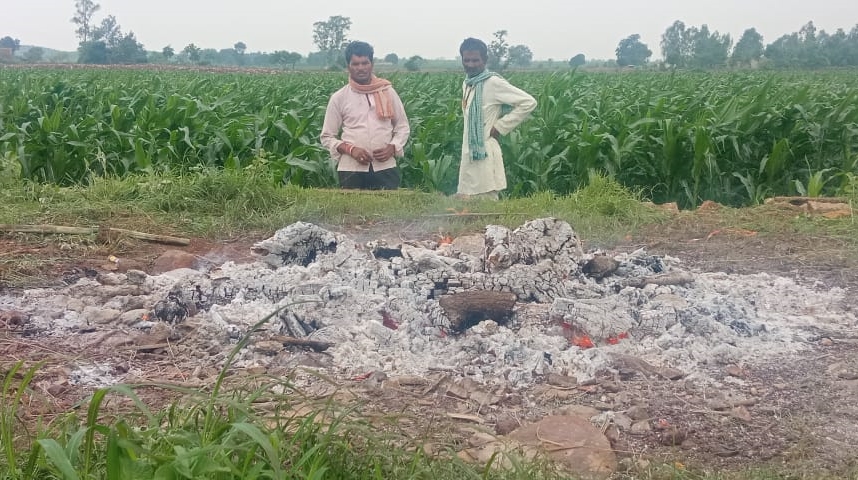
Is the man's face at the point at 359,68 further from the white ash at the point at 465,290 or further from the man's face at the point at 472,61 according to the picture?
the white ash at the point at 465,290

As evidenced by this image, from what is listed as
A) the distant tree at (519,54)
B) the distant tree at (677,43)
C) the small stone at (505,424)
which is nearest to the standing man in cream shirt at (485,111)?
the small stone at (505,424)

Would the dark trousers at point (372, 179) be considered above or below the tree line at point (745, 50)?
below

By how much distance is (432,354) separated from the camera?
12.5ft

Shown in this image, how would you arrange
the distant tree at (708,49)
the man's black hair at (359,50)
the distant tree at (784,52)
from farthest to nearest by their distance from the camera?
the distant tree at (708,49), the distant tree at (784,52), the man's black hair at (359,50)

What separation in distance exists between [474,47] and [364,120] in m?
1.09

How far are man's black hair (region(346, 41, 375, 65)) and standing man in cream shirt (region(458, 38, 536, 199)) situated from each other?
76 cm

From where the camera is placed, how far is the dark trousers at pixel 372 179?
6816 mm

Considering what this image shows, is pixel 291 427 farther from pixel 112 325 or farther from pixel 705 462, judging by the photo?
pixel 112 325

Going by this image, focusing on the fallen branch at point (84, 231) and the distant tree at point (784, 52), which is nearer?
the fallen branch at point (84, 231)

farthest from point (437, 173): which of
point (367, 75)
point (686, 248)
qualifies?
point (686, 248)

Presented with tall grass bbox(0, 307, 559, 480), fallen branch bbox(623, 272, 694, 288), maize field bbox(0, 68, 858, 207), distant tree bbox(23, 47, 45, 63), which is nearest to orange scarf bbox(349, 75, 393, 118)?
maize field bbox(0, 68, 858, 207)

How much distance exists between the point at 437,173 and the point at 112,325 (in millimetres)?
5229

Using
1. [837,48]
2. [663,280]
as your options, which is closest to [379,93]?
[663,280]

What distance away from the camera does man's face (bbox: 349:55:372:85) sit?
6418 millimetres
